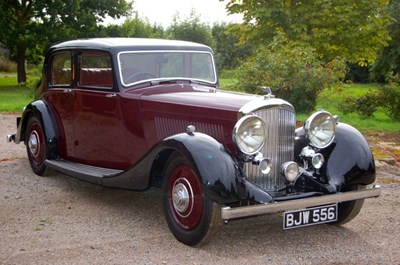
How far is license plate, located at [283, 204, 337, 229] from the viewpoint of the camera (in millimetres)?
4367

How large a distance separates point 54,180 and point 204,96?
2719mm

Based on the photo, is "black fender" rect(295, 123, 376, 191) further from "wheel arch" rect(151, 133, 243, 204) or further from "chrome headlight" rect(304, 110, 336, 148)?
"wheel arch" rect(151, 133, 243, 204)

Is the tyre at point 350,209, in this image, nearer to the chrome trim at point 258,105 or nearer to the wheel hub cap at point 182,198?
the chrome trim at point 258,105

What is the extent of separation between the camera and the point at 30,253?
14.2ft

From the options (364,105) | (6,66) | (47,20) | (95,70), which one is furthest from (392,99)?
(6,66)

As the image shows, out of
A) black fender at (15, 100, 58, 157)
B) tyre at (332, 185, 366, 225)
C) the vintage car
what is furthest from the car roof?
tyre at (332, 185, 366, 225)

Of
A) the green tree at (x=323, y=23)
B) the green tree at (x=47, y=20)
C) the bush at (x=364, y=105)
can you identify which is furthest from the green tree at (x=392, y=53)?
the green tree at (x=47, y=20)

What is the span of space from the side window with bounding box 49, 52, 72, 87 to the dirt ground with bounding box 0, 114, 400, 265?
1.35 meters

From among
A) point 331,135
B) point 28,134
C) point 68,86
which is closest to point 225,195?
point 331,135

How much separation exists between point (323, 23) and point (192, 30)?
1751 centimetres

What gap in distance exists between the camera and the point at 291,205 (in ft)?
14.2

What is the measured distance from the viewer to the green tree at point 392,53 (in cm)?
2480

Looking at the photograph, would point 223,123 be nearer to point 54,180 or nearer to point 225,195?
point 225,195

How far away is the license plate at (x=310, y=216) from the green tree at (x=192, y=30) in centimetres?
3251
